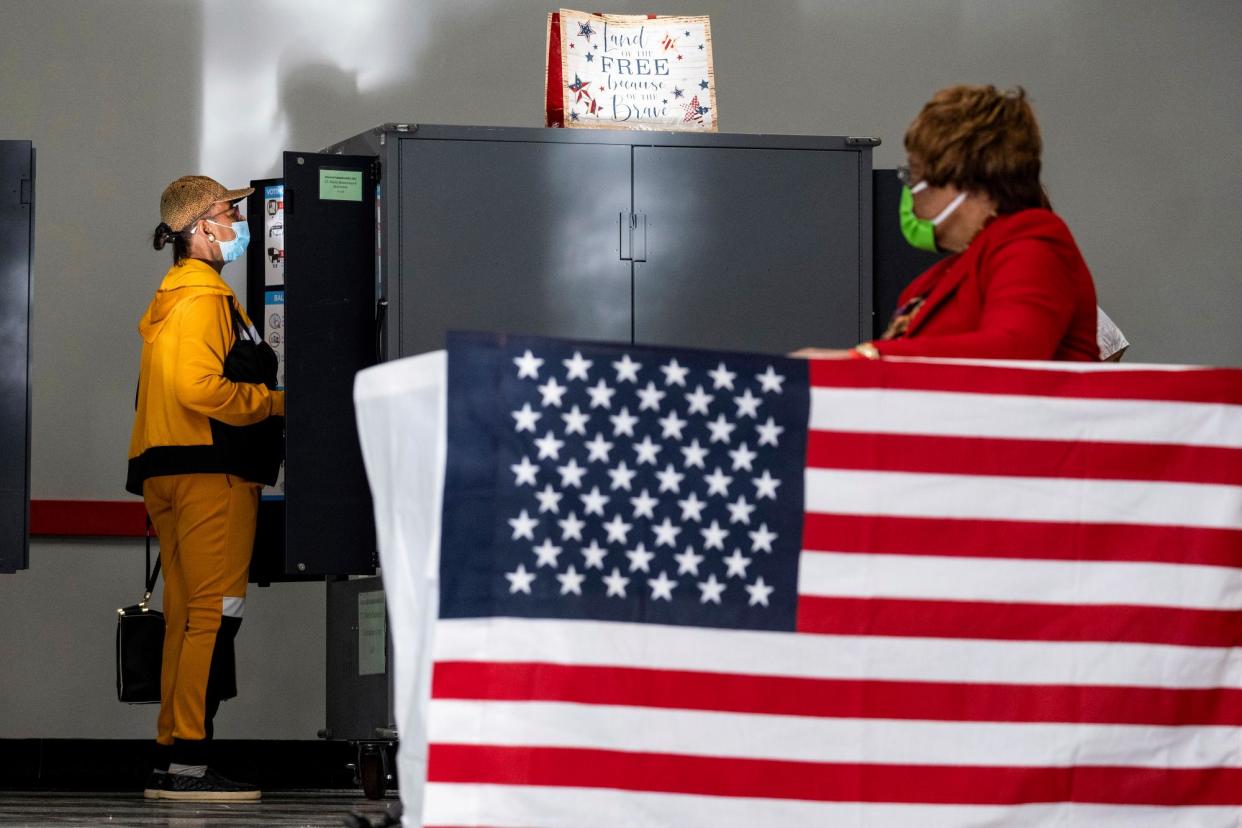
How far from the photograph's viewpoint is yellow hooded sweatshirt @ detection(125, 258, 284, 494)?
5.32 meters

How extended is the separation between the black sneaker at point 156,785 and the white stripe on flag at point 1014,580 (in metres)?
3.50

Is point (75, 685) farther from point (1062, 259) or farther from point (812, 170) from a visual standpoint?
point (1062, 259)

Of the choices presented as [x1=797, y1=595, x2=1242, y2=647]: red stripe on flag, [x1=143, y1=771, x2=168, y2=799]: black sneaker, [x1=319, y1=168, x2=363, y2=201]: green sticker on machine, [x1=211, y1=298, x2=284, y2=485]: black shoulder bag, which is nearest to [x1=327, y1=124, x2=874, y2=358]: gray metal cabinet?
[x1=319, y1=168, x2=363, y2=201]: green sticker on machine

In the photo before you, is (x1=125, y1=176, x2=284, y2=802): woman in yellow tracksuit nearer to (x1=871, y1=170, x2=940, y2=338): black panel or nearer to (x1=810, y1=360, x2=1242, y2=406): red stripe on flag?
(x1=871, y1=170, x2=940, y2=338): black panel

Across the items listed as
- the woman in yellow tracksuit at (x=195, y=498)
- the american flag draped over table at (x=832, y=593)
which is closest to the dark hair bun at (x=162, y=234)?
the woman in yellow tracksuit at (x=195, y=498)

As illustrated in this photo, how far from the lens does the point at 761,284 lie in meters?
5.08

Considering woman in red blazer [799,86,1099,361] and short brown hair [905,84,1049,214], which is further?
short brown hair [905,84,1049,214]

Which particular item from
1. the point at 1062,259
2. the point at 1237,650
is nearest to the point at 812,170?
the point at 1062,259

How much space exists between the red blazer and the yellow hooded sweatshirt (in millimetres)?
2928

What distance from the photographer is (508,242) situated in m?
4.97

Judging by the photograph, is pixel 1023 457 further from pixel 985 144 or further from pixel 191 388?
pixel 191 388

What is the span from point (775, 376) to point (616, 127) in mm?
2552

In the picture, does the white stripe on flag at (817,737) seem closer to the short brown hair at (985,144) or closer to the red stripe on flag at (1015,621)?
Answer: the red stripe on flag at (1015,621)

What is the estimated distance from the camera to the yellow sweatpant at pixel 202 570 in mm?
5359
